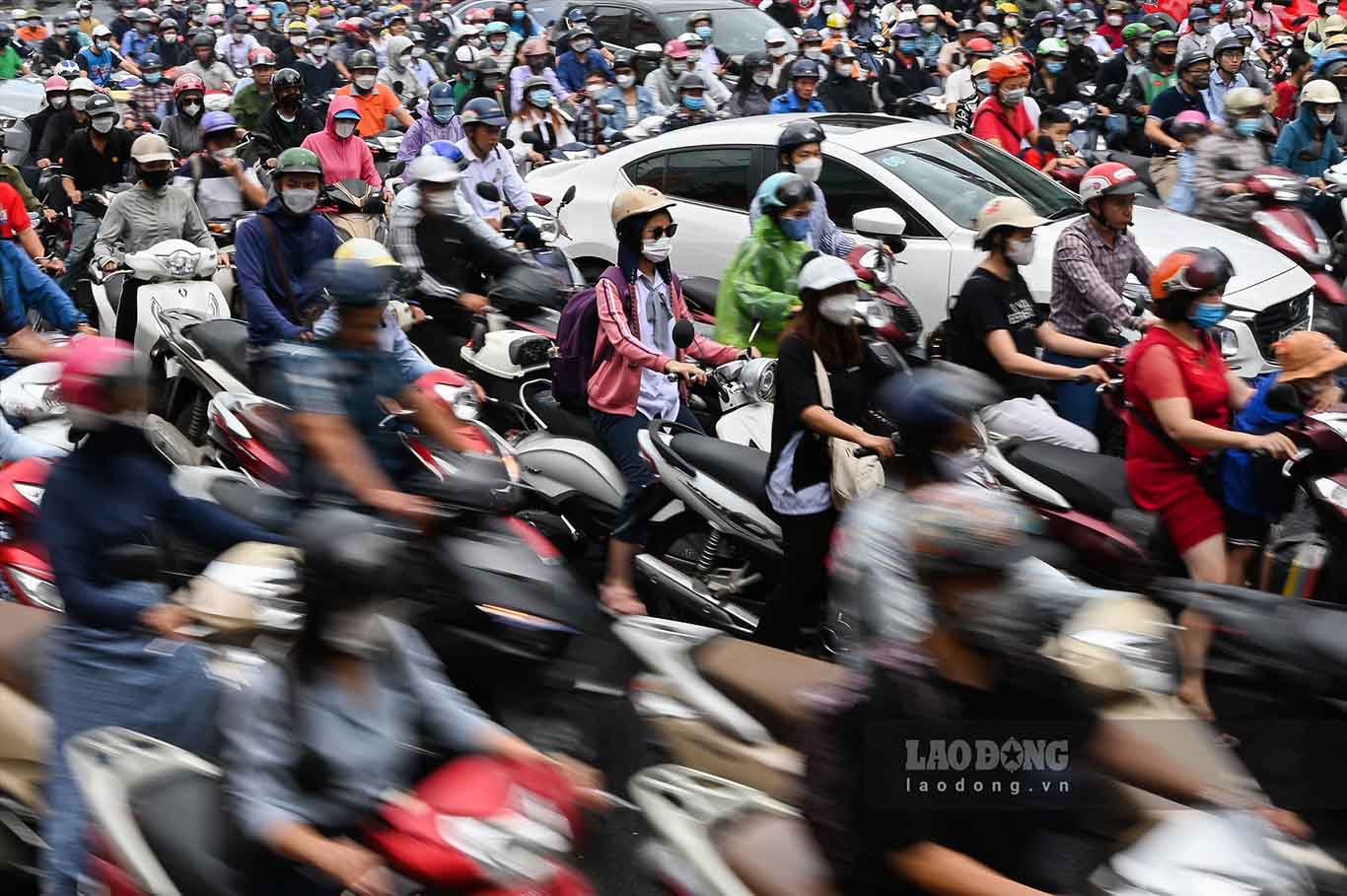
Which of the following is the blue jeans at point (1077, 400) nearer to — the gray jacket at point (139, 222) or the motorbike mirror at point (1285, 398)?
the motorbike mirror at point (1285, 398)

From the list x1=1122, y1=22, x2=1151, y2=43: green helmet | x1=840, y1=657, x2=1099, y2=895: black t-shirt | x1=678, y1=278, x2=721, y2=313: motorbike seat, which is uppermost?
x1=840, y1=657, x2=1099, y2=895: black t-shirt

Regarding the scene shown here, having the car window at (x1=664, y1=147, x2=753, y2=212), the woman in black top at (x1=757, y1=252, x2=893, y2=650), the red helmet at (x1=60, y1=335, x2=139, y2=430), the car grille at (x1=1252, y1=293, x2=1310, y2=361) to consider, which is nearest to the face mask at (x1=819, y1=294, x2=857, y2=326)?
the woman in black top at (x1=757, y1=252, x2=893, y2=650)

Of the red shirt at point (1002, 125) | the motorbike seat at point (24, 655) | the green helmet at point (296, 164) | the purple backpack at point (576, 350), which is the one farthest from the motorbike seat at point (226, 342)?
the red shirt at point (1002, 125)

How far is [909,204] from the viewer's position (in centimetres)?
1056

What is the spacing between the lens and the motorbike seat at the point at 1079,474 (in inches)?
251

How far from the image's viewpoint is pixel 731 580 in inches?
274

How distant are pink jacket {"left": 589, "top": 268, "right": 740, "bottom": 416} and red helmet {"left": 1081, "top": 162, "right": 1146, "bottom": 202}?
1.92 m

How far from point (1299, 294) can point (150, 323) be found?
6432 mm

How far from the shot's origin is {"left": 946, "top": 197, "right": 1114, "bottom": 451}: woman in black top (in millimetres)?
6984

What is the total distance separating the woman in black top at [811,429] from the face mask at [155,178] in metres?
5.40

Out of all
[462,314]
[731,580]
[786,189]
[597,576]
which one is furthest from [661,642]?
[462,314]

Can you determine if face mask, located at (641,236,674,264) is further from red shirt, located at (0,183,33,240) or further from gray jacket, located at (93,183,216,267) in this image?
red shirt, located at (0,183,33,240)

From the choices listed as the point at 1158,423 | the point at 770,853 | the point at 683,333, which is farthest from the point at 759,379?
the point at 770,853

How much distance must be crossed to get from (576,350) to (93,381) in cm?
320
